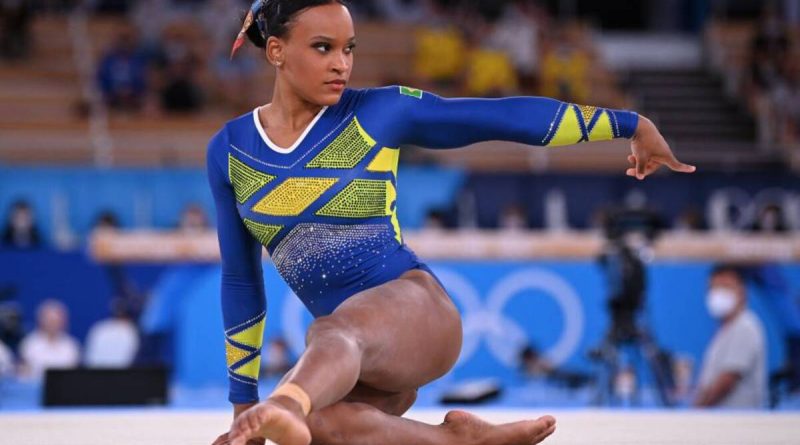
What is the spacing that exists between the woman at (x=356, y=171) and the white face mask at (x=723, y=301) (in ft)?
12.1

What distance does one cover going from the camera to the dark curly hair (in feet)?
9.72

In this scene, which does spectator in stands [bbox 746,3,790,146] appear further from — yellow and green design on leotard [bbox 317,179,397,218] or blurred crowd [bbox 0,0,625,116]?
yellow and green design on leotard [bbox 317,179,397,218]

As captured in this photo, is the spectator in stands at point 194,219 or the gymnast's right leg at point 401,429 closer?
the gymnast's right leg at point 401,429

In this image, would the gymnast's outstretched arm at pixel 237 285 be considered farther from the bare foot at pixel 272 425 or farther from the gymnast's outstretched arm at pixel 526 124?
the bare foot at pixel 272 425

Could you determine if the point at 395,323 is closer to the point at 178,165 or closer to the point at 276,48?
the point at 276,48

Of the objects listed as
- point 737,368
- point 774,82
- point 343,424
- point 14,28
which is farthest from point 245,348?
point 774,82

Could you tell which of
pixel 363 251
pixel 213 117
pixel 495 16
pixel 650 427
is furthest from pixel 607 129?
pixel 495 16

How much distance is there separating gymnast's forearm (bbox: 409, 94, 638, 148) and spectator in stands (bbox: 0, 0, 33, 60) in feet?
36.5

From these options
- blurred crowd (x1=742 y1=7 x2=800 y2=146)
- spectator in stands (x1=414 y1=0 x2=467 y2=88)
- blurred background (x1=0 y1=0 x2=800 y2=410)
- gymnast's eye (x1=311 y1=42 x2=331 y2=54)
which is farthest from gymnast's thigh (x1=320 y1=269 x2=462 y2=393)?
blurred crowd (x1=742 y1=7 x2=800 y2=146)

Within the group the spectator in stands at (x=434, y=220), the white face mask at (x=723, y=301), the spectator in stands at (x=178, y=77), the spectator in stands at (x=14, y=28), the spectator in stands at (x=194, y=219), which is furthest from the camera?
the spectator in stands at (x=14, y=28)

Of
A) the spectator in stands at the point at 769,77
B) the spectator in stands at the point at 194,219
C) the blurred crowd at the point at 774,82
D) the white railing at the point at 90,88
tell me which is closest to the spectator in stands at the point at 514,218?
the spectator in stands at the point at 194,219

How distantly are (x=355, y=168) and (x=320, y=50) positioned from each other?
310 mm

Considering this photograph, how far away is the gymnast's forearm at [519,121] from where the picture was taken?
9.75 feet

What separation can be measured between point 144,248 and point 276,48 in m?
5.57
